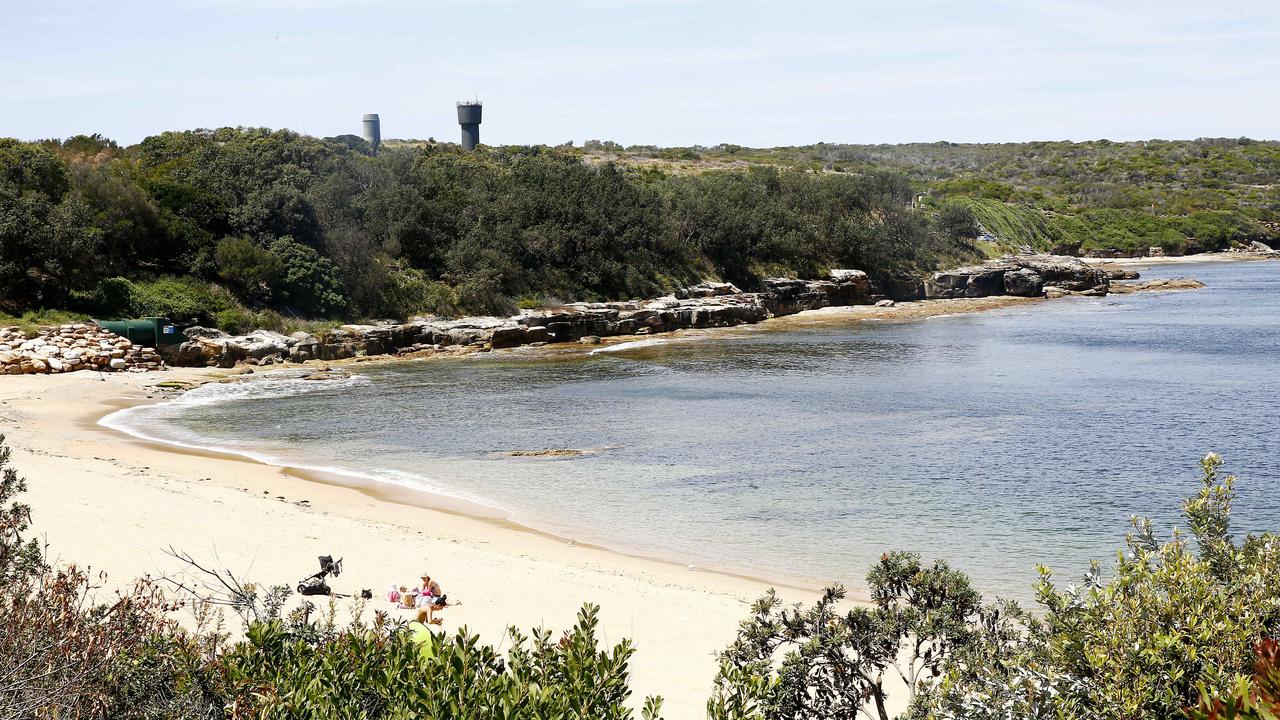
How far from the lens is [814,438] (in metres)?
26.0

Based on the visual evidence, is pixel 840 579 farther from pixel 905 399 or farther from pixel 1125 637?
pixel 905 399

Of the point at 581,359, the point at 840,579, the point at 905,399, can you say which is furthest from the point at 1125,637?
the point at 581,359

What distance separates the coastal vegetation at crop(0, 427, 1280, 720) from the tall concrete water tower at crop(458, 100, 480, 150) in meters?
86.3

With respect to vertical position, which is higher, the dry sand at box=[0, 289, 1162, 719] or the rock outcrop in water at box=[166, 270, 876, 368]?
the rock outcrop in water at box=[166, 270, 876, 368]

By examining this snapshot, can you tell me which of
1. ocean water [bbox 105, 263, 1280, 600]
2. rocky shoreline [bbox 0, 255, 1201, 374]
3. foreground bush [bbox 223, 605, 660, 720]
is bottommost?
ocean water [bbox 105, 263, 1280, 600]

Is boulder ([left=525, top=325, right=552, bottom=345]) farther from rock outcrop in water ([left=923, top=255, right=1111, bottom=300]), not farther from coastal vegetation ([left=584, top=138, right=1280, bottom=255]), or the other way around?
coastal vegetation ([left=584, top=138, right=1280, bottom=255])

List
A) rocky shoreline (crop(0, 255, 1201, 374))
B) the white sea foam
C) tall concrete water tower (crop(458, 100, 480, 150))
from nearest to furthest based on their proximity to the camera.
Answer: rocky shoreline (crop(0, 255, 1201, 374)), the white sea foam, tall concrete water tower (crop(458, 100, 480, 150))

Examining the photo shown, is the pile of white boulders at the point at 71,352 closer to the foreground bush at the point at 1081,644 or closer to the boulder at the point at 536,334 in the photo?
the boulder at the point at 536,334

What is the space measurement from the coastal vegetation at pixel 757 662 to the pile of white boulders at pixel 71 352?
30876 millimetres

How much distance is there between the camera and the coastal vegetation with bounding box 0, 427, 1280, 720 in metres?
5.39

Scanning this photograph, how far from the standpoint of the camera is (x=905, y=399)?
32281mm

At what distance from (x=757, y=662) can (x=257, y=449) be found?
20.5 metres

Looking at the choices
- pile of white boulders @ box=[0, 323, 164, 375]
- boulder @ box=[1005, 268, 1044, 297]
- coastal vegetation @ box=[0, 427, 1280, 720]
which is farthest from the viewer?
boulder @ box=[1005, 268, 1044, 297]

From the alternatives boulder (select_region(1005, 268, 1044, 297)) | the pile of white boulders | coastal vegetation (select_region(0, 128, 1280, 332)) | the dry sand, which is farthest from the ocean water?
boulder (select_region(1005, 268, 1044, 297))
